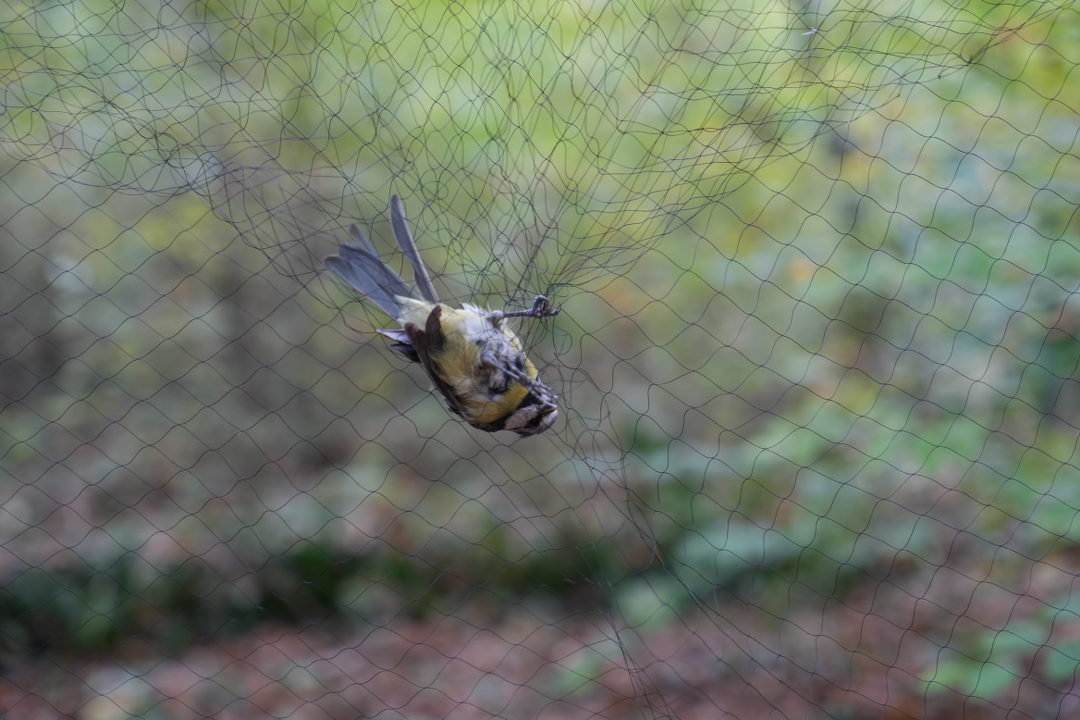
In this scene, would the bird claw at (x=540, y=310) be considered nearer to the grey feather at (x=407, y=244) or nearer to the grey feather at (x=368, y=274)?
the grey feather at (x=407, y=244)

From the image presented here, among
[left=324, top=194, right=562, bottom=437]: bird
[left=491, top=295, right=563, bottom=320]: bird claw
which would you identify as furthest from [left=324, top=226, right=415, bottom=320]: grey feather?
[left=491, top=295, right=563, bottom=320]: bird claw

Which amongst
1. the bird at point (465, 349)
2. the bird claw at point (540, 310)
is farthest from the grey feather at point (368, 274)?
the bird claw at point (540, 310)

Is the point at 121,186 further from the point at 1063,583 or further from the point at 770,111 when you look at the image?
the point at 1063,583

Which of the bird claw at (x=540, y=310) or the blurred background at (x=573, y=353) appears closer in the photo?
the bird claw at (x=540, y=310)

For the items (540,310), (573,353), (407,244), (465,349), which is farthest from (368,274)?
(573,353)

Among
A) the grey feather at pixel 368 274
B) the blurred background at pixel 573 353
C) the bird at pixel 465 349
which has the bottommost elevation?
the bird at pixel 465 349

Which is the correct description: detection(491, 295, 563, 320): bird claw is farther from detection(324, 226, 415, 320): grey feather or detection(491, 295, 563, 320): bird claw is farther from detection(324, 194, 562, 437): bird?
detection(324, 226, 415, 320): grey feather

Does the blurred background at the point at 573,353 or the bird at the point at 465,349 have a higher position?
the blurred background at the point at 573,353

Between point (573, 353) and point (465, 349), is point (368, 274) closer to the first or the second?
point (465, 349)
